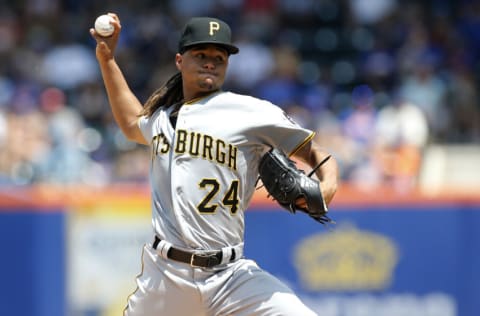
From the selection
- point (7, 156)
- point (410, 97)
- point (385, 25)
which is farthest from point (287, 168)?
point (385, 25)

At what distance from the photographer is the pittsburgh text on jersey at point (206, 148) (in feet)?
15.0

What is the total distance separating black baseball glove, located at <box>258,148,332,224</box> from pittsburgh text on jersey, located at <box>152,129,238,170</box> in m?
0.16

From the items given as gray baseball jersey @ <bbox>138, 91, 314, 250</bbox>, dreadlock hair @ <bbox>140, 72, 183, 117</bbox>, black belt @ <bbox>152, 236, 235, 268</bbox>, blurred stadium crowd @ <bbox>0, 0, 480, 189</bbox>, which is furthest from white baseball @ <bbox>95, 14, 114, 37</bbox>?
blurred stadium crowd @ <bbox>0, 0, 480, 189</bbox>

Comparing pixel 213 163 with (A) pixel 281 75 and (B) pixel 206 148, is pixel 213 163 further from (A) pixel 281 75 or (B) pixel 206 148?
(A) pixel 281 75

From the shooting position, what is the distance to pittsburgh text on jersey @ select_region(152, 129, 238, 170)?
Result: 181 inches

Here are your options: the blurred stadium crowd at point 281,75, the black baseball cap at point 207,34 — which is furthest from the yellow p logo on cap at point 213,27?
the blurred stadium crowd at point 281,75

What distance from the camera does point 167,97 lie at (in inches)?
195

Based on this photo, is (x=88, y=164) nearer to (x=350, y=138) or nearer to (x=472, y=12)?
(x=350, y=138)

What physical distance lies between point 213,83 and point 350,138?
6.00 m

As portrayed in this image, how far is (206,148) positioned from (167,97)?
50 centimetres

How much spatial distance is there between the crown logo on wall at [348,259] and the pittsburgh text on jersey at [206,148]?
3.90 metres

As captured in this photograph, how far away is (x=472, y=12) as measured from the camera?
13.6m

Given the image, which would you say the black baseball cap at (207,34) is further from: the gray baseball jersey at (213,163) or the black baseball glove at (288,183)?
the black baseball glove at (288,183)

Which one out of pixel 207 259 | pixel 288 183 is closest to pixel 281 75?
pixel 288 183
